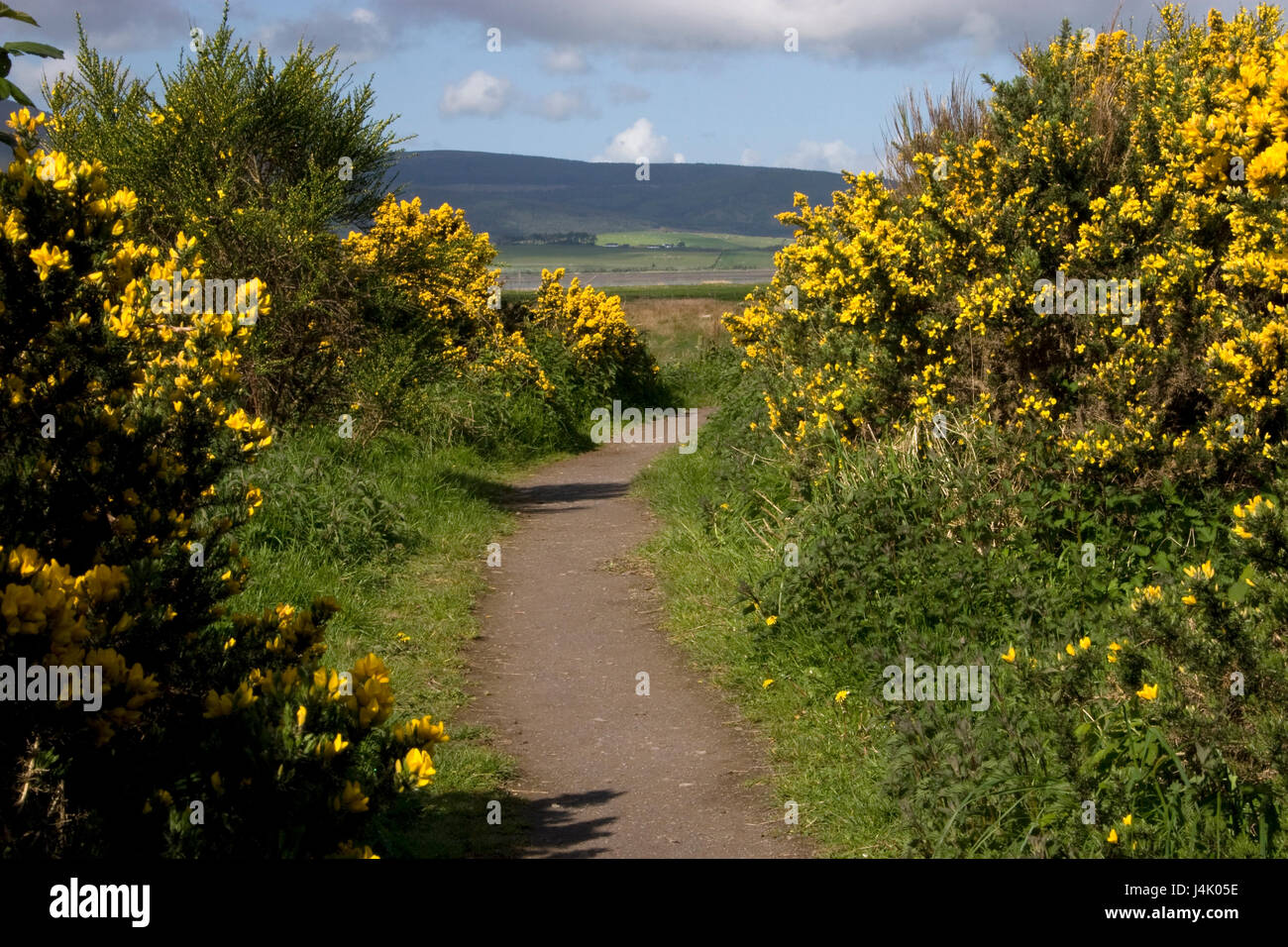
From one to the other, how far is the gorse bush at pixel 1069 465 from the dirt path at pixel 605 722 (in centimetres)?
63

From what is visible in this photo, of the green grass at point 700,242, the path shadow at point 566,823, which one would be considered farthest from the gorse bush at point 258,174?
the green grass at point 700,242

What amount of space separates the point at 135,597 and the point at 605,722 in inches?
129

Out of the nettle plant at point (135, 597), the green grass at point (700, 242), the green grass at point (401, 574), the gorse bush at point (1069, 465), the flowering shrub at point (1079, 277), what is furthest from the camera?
the green grass at point (700, 242)

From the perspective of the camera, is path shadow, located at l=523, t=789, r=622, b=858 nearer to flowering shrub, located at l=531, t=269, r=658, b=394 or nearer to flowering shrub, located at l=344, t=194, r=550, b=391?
flowering shrub, located at l=344, t=194, r=550, b=391

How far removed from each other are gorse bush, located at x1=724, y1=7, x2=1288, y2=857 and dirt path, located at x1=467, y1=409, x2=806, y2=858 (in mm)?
629

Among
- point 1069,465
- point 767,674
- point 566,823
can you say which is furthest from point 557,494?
point 566,823

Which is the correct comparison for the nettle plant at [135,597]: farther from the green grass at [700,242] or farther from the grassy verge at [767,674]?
the green grass at [700,242]

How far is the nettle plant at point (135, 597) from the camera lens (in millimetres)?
2906

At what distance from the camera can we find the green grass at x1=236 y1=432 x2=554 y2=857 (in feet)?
16.3

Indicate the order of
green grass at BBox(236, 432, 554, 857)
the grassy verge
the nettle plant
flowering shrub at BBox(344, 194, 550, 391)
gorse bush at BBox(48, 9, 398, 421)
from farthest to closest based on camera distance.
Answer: flowering shrub at BBox(344, 194, 550, 391)
gorse bush at BBox(48, 9, 398, 421)
green grass at BBox(236, 432, 554, 857)
the grassy verge
the nettle plant

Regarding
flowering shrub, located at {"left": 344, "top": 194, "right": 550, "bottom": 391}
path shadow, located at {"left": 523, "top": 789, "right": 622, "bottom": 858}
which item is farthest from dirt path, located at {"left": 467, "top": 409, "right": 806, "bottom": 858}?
flowering shrub, located at {"left": 344, "top": 194, "right": 550, "bottom": 391}
